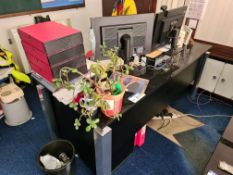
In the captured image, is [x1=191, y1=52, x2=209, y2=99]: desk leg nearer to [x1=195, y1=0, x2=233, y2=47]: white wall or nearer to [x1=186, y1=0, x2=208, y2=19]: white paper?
[x1=195, y1=0, x2=233, y2=47]: white wall

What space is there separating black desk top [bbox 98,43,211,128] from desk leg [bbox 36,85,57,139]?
2.02 ft

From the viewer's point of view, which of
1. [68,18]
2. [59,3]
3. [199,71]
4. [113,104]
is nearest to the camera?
[113,104]

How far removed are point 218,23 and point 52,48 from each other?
209 cm

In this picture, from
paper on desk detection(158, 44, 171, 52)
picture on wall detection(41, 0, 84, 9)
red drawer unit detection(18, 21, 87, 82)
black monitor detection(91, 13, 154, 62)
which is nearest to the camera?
red drawer unit detection(18, 21, 87, 82)

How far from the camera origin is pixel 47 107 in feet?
5.05

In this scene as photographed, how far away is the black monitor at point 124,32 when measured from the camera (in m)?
1.47

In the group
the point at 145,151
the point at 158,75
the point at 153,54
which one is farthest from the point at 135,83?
the point at 145,151

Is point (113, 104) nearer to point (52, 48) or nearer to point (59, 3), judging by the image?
point (52, 48)

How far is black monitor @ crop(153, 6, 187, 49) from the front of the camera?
5.53 ft

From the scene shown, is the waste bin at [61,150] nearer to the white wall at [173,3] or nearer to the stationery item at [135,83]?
the stationery item at [135,83]

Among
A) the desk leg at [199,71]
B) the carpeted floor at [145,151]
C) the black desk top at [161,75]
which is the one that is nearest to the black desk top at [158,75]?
the black desk top at [161,75]

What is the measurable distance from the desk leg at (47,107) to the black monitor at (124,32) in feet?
1.75

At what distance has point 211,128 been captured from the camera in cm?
209

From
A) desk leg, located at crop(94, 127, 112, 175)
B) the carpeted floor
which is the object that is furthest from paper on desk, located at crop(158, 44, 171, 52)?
desk leg, located at crop(94, 127, 112, 175)
